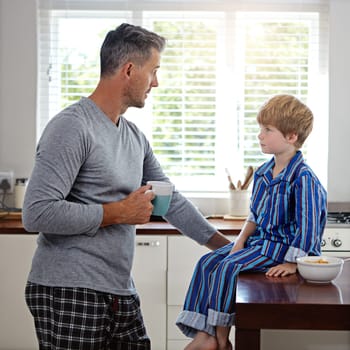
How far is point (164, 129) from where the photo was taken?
4.36m

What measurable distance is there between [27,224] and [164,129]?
2.36 m

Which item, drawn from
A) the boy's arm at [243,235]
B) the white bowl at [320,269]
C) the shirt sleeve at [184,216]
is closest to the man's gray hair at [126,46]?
the shirt sleeve at [184,216]

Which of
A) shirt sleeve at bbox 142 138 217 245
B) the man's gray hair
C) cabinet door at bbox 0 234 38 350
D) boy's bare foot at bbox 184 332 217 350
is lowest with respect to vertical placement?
cabinet door at bbox 0 234 38 350

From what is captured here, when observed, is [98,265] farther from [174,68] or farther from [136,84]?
[174,68]

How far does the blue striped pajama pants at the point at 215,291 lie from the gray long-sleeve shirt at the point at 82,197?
205 mm

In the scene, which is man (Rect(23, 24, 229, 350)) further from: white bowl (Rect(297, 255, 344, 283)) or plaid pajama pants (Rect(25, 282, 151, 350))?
white bowl (Rect(297, 255, 344, 283))

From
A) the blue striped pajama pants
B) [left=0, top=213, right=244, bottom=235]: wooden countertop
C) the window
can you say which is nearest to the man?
the blue striped pajama pants

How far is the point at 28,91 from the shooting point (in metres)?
4.24

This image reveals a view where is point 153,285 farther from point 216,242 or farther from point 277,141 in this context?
point 277,141

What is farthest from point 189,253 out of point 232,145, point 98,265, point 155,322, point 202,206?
point 98,265

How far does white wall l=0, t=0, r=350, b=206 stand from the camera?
4176mm

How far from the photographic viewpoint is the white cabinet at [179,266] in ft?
12.0

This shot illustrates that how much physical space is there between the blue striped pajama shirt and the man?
23 centimetres

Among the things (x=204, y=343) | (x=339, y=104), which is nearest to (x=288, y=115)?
(x=204, y=343)
